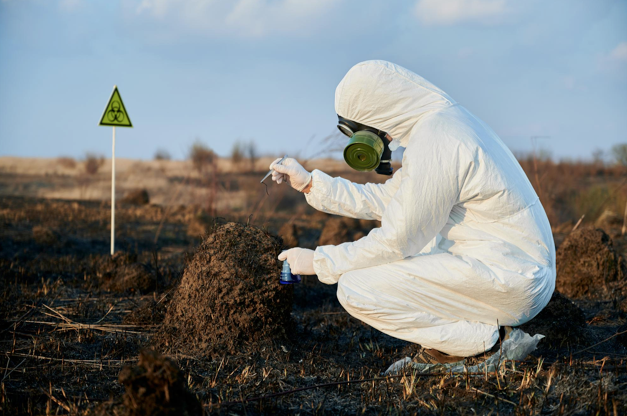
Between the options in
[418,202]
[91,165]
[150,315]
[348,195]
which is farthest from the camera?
[91,165]

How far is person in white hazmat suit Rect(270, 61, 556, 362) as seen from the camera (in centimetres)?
313

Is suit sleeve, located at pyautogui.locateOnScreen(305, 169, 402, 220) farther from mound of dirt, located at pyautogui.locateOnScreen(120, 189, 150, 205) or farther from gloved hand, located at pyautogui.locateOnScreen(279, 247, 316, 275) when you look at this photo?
mound of dirt, located at pyautogui.locateOnScreen(120, 189, 150, 205)

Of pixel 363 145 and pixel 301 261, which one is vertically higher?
pixel 363 145

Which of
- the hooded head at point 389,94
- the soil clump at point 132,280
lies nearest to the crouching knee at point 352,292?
the hooded head at point 389,94

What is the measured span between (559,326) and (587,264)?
2253 millimetres

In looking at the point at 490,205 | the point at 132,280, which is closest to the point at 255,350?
the point at 490,205

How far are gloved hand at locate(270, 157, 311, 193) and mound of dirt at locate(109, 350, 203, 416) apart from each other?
1827 mm

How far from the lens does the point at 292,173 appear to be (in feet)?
12.7

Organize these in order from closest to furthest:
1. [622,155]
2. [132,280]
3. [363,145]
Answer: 1. [363,145]
2. [132,280]
3. [622,155]

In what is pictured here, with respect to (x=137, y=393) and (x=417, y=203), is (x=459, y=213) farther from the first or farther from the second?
(x=137, y=393)

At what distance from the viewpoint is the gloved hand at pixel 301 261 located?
346cm

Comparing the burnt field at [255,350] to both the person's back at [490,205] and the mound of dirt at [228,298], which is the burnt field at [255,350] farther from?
the person's back at [490,205]

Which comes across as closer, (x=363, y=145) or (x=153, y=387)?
(x=153, y=387)

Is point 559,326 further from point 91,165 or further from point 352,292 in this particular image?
point 91,165
